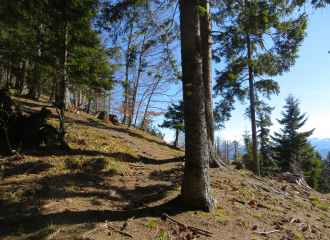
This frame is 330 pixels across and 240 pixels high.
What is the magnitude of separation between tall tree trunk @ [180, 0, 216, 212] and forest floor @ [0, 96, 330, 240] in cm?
30

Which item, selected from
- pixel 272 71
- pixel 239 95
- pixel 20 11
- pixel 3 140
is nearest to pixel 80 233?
pixel 3 140

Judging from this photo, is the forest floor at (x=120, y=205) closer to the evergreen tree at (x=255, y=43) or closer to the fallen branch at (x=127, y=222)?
the fallen branch at (x=127, y=222)

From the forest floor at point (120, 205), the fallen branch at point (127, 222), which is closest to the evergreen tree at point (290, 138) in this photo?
the forest floor at point (120, 205)

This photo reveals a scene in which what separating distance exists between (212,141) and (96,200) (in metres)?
4.89

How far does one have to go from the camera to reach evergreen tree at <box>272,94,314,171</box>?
2239 centimetres

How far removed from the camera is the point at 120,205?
3.58 metres

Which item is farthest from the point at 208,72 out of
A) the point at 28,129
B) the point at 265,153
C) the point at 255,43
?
the point at 265,153

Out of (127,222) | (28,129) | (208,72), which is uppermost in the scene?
(208,72)

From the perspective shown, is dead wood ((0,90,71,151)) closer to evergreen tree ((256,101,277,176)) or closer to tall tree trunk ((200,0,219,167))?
tall tree trunk ((200,0,219,167))

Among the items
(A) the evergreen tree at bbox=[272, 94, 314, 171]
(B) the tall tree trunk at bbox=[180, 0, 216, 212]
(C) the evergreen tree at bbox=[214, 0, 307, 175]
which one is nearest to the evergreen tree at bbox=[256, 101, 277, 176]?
(A) the evergreen tree at bbox=[272, 94, 314, 171]

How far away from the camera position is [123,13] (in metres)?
4.92

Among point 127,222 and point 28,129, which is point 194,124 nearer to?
point 127,222

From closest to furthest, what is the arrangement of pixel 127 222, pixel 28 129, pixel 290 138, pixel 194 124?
pixel 127 222 < pixel 194 124 < pixel 28 129 < pixel 290 138

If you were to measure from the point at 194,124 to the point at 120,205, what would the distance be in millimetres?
2405
